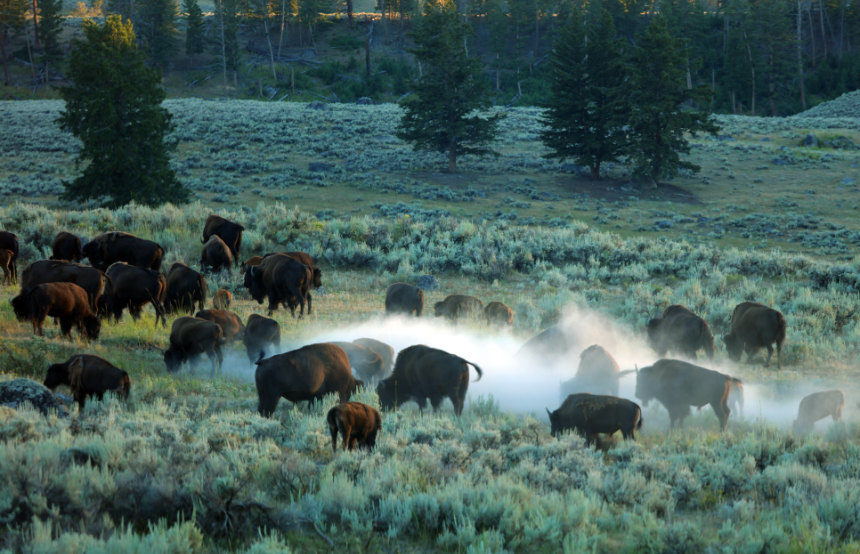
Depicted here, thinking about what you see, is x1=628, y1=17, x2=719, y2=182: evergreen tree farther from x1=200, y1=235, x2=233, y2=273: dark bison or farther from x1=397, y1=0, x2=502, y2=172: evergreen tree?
x1=200, y1=235, x2=233, y2=273: dark bison

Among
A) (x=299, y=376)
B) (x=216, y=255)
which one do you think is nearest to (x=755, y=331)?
(x=299, y=376)

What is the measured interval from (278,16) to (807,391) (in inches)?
4002

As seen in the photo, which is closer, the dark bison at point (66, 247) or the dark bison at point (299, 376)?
the dark bison at point (299, 376)

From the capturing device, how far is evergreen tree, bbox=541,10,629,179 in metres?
47.9

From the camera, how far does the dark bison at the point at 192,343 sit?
1171 centimetres

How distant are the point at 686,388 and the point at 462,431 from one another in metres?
3.39

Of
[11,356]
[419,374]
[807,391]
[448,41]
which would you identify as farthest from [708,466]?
[448,41]

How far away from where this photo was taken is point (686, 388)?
10.1 m

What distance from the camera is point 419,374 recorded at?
10.1 m

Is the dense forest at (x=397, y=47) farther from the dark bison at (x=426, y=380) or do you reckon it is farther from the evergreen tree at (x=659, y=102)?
the dark bison at (x=426, y=380)

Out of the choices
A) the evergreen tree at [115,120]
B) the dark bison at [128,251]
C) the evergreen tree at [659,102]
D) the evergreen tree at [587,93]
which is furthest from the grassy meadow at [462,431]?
the evergreen tree at [587,93]

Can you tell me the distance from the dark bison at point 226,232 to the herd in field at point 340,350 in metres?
3.11

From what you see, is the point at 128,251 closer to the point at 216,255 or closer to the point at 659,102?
the point at 216,255

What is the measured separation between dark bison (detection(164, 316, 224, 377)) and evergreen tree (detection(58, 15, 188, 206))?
2130cm
